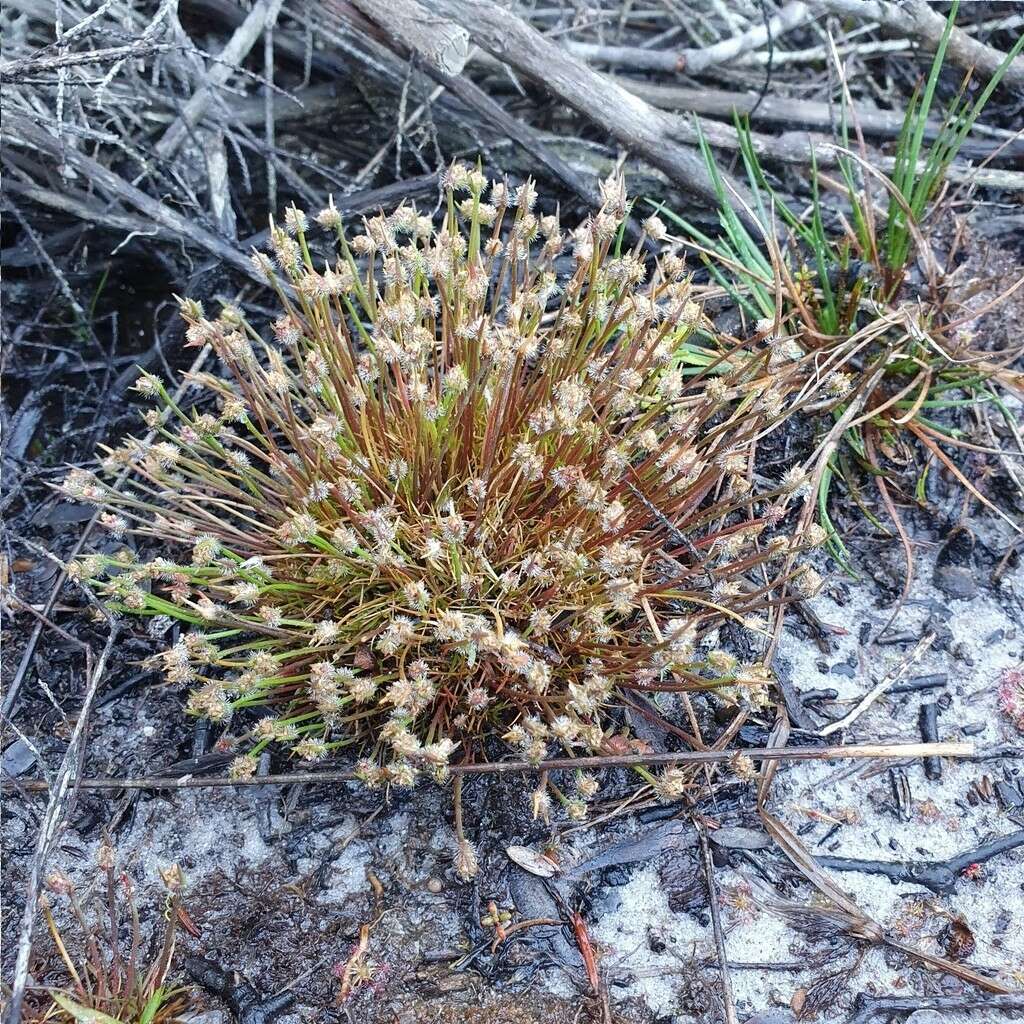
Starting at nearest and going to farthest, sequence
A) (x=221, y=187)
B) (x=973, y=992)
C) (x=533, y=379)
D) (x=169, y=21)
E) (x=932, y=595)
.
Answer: (x=973, y=992) → (x=533, y=379) → (x=932, y=595) → (x=169, y=21) → (x=221, y=187)

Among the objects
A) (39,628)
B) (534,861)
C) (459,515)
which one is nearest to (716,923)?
(534,861)

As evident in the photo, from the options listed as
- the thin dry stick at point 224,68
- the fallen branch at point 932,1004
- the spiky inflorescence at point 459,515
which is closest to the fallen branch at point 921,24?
the spiky inflorescence at point 459,515

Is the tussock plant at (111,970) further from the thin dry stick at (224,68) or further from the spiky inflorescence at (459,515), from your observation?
the thin dry stick at (224,68)

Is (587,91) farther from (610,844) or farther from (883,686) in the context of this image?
(610,844)

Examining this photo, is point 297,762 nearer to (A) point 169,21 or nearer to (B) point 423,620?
(B) point 423,620

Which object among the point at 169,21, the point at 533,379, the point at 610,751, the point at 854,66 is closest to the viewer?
the point at 610,751

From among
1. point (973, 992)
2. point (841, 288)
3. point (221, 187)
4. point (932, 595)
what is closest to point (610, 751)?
point (973, 992)

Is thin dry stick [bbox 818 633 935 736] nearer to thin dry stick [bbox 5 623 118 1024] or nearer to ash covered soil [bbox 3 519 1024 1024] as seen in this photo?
ash covered soil [bbox 3 519 1024 1024]
